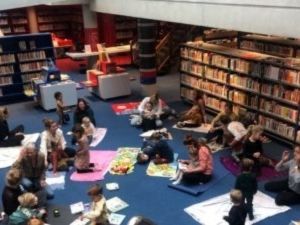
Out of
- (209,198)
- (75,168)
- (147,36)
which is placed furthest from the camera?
(147,36)

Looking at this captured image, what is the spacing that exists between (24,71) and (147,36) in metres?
4.20

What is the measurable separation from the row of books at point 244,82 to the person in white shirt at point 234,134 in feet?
3.84

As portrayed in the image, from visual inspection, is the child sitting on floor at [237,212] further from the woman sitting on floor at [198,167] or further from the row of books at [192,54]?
the row of books at [192,54]

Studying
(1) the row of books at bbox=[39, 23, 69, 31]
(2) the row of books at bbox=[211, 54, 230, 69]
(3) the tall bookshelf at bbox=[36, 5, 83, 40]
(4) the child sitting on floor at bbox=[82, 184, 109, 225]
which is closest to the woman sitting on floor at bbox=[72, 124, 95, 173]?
(4) the child sitting on floor at bbox=[82, 184, 109, 225]

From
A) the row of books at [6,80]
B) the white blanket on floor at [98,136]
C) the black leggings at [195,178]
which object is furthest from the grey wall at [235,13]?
the row of books at [6,80]

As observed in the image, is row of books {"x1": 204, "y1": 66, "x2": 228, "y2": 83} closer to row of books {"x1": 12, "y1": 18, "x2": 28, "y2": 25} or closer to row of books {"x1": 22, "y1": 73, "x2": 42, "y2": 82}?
row of books {"x1": 22, "y1": 73, "x2": 42, "y2": 82}

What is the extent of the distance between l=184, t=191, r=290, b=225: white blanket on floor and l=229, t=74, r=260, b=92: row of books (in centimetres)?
329

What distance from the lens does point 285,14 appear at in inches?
232

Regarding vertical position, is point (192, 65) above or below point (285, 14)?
below

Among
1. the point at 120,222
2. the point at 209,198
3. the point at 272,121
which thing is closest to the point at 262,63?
the point at 272,121

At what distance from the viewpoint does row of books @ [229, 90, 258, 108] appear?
9484 millimetres

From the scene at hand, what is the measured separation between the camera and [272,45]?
9.56 m

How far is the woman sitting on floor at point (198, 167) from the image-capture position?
710 cm

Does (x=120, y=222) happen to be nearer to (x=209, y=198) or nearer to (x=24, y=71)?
(x=209, y=198)
